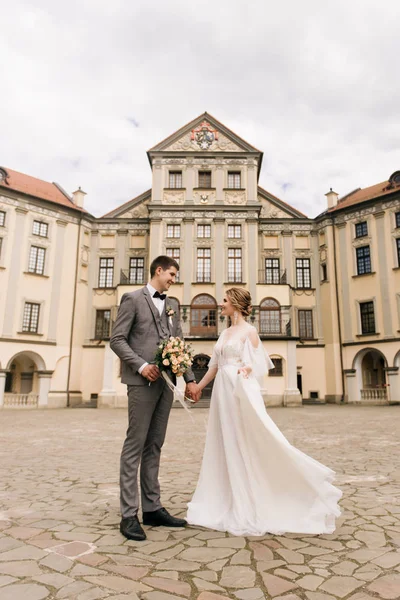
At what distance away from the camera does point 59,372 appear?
29609mm

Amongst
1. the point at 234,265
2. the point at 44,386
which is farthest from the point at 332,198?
the point at 44,386

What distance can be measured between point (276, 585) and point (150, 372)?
194cm

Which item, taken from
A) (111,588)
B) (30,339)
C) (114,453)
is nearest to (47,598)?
(111,588)

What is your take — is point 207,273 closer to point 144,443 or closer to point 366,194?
point 366,194

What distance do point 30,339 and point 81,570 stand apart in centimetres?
2740

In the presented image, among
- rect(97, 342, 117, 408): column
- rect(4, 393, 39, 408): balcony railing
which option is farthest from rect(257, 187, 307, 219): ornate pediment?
rect(4, 393, 39, 408): balcony railing

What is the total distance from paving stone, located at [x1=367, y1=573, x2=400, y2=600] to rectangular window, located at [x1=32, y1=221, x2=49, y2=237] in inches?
1191

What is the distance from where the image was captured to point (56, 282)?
30.2 meters

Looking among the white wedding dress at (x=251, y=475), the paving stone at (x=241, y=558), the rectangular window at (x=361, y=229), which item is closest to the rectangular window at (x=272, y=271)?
the rectangular window at (x=361, y=229)

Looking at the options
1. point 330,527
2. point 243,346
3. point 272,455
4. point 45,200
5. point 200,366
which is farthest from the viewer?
point 45,200

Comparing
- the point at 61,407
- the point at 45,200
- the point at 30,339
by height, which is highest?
the point at 45,200

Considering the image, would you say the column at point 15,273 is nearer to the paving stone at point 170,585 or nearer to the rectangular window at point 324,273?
the rectangular window at point 324,273

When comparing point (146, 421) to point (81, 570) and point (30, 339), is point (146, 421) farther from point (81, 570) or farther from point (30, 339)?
point (30, 339)

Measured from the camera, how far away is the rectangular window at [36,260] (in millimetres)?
Result: 29500
